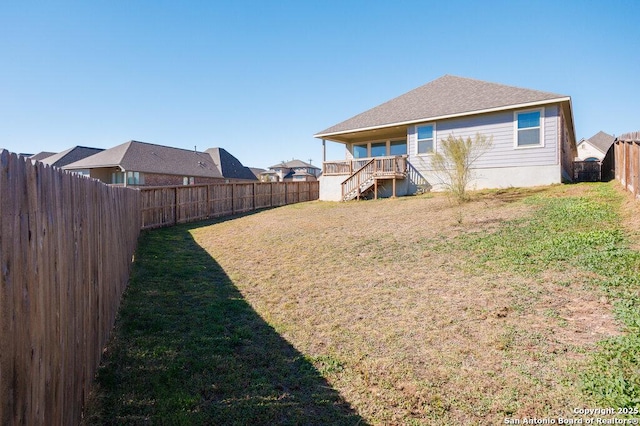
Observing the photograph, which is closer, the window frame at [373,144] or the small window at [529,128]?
the small window at [529,128]

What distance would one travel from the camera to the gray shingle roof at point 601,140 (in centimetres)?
4528

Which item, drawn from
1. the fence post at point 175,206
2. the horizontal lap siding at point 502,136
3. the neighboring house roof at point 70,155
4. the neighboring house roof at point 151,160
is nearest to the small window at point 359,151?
the horizontal lap siding at point 502,136

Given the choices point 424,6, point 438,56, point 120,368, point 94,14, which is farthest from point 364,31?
point 120,368

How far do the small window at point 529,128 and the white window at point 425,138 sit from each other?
3.80 m

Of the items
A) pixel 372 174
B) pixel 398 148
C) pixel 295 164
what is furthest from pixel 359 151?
pixel 295 164

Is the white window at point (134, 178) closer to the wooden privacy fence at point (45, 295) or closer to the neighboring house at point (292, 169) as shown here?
the wooden privacy fence at point (45, 295)

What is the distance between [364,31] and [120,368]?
15944 mm

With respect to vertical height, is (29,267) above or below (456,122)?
below

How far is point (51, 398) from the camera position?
76.9 inches

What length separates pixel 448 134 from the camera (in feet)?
54.9

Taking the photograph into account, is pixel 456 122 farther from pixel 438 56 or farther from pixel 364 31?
pixel 364 31

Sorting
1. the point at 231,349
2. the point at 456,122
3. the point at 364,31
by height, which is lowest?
the point at 231,349

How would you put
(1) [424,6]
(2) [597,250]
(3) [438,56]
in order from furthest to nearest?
1. (3) [438,56]
2. (1) [424,6]
3. (2) [597,250]

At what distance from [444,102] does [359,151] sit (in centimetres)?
624
